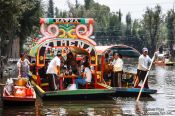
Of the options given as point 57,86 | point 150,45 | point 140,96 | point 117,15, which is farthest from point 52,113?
point 117,15

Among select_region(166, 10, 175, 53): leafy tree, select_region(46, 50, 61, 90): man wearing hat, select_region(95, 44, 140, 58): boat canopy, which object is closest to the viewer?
select_region(46, 50, 61, 90): man wearing hat

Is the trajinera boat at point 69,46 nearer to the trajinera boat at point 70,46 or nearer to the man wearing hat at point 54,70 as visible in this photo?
the trajinera boat at point 70,46

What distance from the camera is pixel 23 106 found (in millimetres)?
17125

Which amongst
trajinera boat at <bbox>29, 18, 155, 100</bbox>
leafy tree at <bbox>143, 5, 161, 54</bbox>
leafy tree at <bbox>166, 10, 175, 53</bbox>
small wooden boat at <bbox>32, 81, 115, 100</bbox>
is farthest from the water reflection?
leafy tree at <bbox>166, 10, 175, 53</bbox>

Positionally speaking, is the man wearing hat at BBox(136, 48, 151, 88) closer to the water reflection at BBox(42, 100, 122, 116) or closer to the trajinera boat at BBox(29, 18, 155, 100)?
the trajinera boat at BBox(29, 18, 155, 100)

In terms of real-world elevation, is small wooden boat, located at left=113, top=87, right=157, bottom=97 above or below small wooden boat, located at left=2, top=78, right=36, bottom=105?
below

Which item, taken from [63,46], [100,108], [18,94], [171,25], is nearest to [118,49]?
[63,46]

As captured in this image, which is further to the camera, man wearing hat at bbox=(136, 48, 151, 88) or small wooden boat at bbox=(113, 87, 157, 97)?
man wearing hat at bbox=(136, 48, 151, 88)

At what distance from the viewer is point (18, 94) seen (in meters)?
16.9

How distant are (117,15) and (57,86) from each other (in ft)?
342

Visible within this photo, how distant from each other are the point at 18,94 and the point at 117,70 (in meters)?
5.41

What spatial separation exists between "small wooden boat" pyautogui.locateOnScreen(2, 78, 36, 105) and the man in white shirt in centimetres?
465

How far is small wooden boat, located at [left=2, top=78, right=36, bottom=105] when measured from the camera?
16672 millimetres

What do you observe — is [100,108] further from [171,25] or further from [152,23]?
[171,25]
